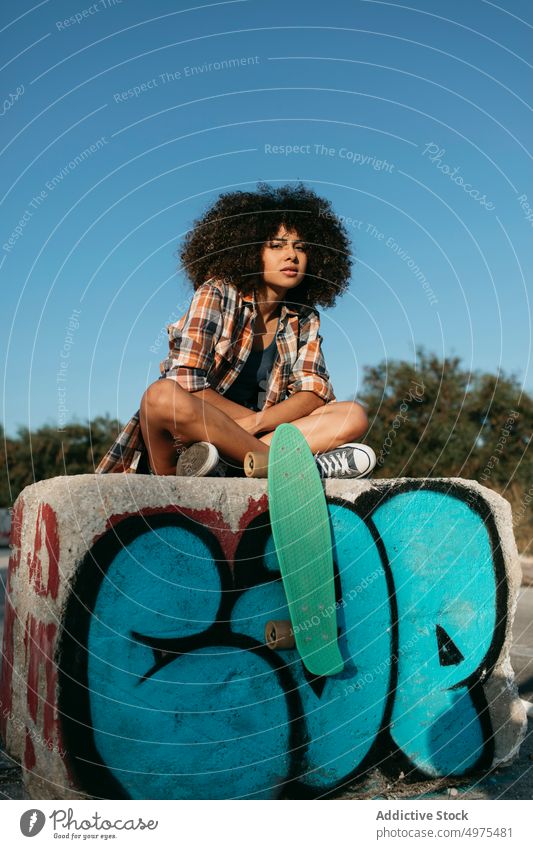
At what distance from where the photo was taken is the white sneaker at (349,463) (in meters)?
3.18

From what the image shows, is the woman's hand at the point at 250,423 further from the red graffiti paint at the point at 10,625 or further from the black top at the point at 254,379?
the red graffiti paint at the point at 10,625

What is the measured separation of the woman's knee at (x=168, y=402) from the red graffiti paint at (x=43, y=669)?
2.98 feet

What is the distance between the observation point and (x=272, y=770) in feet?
8.57

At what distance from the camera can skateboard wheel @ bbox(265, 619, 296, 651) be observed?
2588mm

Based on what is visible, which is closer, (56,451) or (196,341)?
(196,341)

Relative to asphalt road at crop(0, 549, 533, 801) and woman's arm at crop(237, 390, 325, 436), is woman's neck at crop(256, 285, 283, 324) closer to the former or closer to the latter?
woman's arm at crop(237, 390, 325, 436)

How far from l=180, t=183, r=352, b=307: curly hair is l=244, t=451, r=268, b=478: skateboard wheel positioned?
48.3 inches

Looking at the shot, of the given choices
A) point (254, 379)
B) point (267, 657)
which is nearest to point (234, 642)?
point (267, 657)

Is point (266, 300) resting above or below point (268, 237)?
below

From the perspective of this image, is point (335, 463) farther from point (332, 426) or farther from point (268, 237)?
point (268, 237)

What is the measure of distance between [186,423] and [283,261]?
3.70ft

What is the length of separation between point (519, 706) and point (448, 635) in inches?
16.0

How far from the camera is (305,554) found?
105 inches

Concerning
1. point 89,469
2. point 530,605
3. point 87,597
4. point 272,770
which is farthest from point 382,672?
point 89,469
